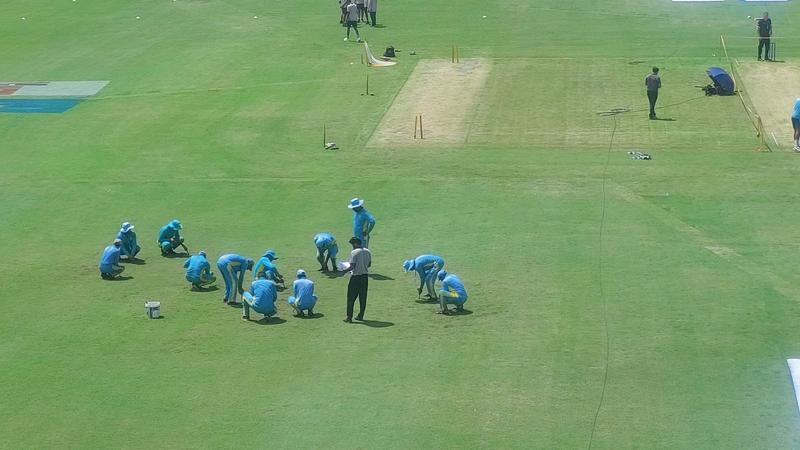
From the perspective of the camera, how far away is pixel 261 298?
88.3 ft

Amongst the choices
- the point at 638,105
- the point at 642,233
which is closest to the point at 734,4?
the point at 638,105

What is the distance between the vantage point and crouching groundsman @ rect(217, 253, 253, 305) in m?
28.0

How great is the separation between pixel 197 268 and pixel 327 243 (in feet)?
10.4

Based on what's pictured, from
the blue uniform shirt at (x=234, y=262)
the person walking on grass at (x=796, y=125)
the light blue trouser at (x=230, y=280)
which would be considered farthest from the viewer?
the person walking on grass at (x=796, y=125)

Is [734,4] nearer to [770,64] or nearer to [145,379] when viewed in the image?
[770,64]

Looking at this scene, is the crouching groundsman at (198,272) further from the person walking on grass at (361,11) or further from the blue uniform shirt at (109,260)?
the person walking on grass at (361,11)

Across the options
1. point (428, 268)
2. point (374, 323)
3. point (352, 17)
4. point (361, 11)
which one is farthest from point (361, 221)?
point (361, 11)

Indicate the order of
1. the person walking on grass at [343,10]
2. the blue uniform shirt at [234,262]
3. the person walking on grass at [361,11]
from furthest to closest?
the person walking on grass at [361,11] < the person walking on grass at [343,10] < the blue uniform shirt at [234,262]

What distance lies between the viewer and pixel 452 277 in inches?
1078

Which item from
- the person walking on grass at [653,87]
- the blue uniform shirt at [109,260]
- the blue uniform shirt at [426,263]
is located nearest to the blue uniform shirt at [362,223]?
the blue uniform shirt at [426,263]

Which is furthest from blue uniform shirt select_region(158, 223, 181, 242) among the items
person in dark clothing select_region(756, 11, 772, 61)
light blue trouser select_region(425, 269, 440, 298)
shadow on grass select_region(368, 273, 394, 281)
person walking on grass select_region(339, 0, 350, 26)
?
person walking on grass select_region(339, 0, 350, 26)

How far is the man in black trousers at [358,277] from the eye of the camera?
26656 mm

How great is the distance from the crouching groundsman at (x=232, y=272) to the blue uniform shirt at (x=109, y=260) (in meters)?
3.61

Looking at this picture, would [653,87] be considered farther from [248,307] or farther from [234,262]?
[248,307]
